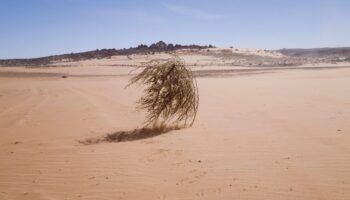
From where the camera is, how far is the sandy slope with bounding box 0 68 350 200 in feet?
17.3

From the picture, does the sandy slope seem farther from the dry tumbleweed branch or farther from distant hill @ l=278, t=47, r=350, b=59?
distant hill @ l=278, t=47, r=350, b=59

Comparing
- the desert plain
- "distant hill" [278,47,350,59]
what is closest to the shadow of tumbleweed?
the desert plain

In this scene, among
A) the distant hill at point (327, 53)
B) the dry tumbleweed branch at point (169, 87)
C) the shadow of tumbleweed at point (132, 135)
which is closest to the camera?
the shadow of tumbleweed at point (132, 135)

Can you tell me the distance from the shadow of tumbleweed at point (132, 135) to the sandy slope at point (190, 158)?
0.27m

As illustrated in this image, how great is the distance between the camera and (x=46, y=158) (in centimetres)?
682

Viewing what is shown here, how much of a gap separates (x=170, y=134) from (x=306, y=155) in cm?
269

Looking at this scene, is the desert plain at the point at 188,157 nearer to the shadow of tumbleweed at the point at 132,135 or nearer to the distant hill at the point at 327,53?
the shadow of tumbleweed at the point at 132,135

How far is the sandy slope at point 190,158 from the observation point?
5.26m

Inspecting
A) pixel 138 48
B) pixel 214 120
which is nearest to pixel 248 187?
pixel 214 120

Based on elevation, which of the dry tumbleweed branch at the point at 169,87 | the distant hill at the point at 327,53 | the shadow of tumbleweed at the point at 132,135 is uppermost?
the dry tumbleweed branch at the point at 169,87

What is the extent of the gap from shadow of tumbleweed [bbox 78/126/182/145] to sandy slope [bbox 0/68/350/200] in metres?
0.27

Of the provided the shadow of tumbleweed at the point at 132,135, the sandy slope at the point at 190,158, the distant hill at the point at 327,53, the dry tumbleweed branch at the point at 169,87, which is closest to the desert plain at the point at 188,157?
the sandy slope at the point at 190,158

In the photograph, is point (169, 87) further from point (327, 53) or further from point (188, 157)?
point (327, 53)

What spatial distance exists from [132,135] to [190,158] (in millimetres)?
2207
